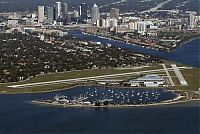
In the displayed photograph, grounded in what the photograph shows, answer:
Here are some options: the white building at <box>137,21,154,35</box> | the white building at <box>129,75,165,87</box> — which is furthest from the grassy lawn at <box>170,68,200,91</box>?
the white building at <box>137,21,154,35</box>

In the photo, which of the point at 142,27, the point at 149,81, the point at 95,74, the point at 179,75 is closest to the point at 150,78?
the point at 149,81

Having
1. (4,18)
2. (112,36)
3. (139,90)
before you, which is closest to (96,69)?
(139,90)

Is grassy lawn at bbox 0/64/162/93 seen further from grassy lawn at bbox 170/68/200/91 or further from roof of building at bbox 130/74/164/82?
grassy lawn at bbox 170/68/200/91

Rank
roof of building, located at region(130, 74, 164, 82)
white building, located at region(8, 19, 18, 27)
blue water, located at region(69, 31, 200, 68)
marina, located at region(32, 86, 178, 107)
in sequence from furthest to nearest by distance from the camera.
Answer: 1. white building, located at region(8, 19, 18, 27)
2. blue water, located at region(69, 31, 200, 68)
3. roof of building, located at region(130, 74, 164, 82)
4. marina, located at region(32, 86, 178, 107)

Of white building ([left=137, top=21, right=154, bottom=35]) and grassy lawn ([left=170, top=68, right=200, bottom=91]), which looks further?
white building ([left=137, top=21, right=154, bottom=35])

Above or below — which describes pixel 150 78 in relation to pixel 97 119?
above

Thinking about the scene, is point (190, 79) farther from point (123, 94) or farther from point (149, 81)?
point (123, 94)

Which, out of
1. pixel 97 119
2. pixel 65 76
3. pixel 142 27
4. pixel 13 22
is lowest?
pixel 97 119

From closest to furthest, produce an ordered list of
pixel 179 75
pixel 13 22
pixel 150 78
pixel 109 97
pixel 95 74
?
1. pixel 109 97
2. pixel 150 78
3. pixel 179 75
4. pixel 95 74
5. pixel 13 22
